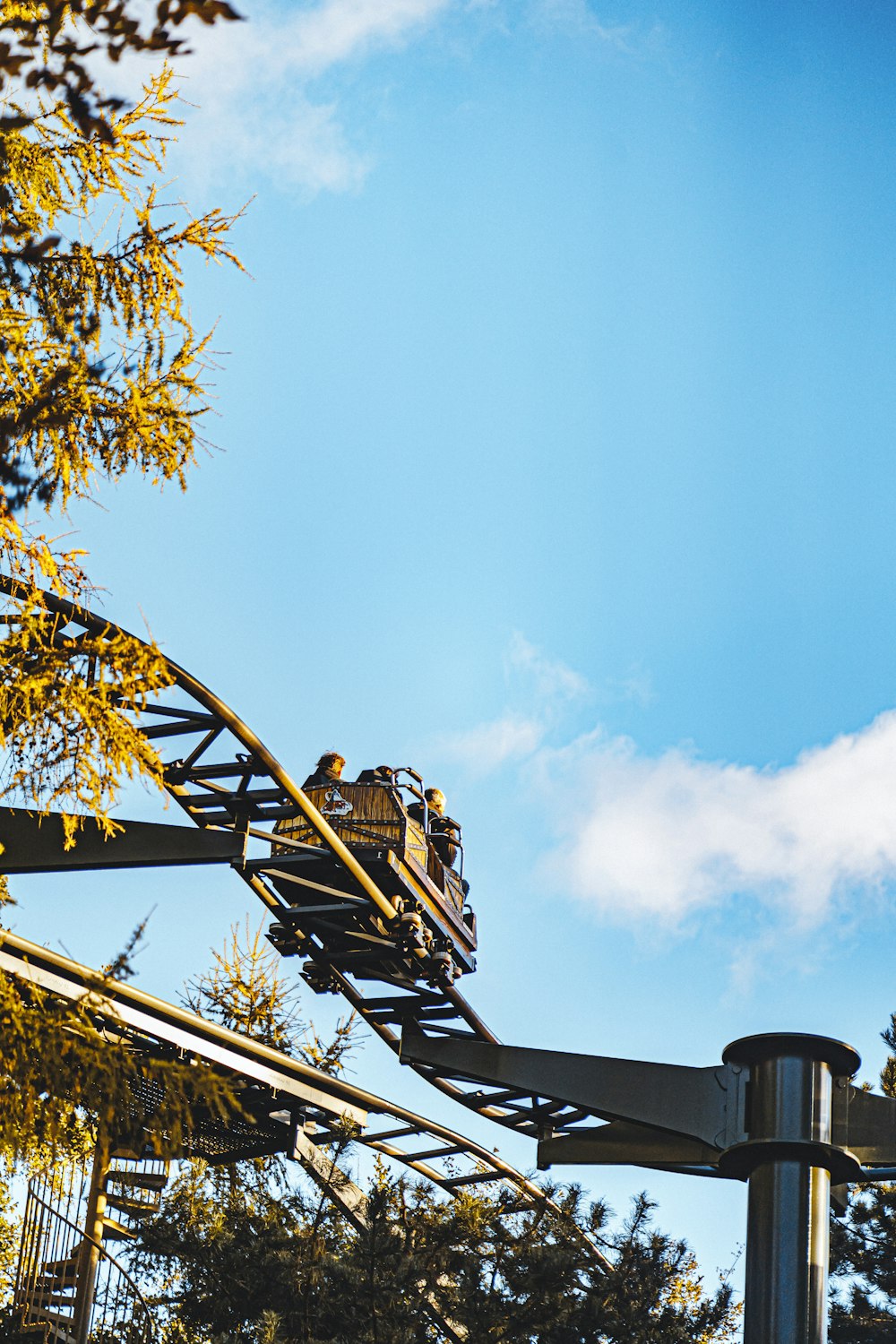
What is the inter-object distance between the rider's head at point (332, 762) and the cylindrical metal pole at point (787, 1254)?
546 cm

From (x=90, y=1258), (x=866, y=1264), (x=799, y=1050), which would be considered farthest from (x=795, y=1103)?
(x=866, y=1264)

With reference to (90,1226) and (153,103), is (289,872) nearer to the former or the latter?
(90,1226)

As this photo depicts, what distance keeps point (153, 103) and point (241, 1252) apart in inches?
303

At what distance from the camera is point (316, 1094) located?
1505 centimetres

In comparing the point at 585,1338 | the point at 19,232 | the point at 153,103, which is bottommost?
the point at 585,1338

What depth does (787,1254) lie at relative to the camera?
1188 cm

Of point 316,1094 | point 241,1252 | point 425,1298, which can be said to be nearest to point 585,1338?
point 425,1298

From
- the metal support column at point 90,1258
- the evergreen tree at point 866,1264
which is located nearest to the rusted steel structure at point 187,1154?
the metal support column at point 90,1258

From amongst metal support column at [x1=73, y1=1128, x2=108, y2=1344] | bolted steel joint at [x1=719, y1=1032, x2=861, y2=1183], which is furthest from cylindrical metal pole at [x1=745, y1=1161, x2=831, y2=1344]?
metal support column at [x1=73, y1=1128, x2=108, y2=1344]

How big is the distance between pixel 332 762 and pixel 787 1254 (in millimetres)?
6184

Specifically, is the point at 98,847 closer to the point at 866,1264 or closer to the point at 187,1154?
the point at 187,1154

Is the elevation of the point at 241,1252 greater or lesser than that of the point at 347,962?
lesser

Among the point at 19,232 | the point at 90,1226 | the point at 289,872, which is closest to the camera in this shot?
the point at 19,232

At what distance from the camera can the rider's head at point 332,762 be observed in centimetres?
1517
